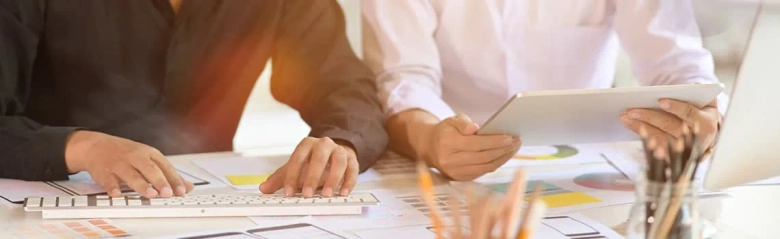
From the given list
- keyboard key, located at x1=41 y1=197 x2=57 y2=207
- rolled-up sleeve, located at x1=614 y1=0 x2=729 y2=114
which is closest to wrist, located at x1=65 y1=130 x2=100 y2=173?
keyboard key, located at x1=41 y1=197 x2=57 y2=207

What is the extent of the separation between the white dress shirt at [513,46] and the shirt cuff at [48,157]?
48 cm

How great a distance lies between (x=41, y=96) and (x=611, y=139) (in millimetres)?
821

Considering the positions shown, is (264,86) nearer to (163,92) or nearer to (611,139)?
(163,92)

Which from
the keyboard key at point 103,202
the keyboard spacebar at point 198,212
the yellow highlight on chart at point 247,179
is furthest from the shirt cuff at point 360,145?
the keyboard key at point 103,202

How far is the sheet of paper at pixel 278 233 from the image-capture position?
840 millimetres

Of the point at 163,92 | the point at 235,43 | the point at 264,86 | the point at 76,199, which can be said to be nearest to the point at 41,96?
the point at 163,92

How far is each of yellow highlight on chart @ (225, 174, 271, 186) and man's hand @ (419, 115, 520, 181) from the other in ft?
0.72

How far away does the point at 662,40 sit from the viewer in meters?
1.41

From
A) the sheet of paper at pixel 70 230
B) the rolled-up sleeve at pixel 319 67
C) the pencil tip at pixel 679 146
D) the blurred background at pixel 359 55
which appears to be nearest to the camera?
the pencil tip at pixel 679 146

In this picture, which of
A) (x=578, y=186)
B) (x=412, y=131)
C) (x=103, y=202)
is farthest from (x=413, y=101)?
(x=103, y=202)

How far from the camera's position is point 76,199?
3.03 ft

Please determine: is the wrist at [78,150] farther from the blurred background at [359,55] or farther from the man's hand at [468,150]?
the blurred background at [359,55]

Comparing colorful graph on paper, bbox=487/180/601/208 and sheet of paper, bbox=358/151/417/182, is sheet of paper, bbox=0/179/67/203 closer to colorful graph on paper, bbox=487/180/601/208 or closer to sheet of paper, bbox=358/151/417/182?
sheet of paper, bbox=358/151/417/182

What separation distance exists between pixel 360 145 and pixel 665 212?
478 mm
